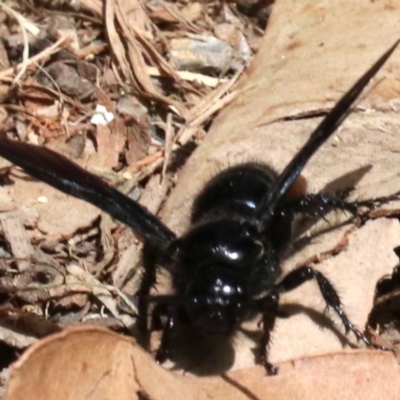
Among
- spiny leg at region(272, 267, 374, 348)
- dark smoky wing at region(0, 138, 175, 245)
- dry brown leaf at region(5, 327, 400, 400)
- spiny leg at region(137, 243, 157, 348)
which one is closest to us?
dry brown leaf at region(5, 327, 400, 400)

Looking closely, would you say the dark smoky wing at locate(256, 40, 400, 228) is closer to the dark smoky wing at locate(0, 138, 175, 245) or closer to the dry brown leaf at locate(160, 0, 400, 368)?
the dry brown leaf at locate(160, 0, 400, 368)

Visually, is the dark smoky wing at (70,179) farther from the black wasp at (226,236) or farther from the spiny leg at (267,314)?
the spiny leg at (267,314)

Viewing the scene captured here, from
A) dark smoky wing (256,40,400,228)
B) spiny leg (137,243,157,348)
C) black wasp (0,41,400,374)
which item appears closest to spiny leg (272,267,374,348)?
black wasp (0,41,400,374)

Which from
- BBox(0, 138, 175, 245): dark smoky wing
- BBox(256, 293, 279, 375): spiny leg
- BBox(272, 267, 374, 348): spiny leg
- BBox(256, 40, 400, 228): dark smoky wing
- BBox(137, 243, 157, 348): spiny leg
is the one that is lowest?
BBox(137, 243, 157, 348): spiny leg

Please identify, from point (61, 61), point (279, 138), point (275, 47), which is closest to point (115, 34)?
point (61, 61)

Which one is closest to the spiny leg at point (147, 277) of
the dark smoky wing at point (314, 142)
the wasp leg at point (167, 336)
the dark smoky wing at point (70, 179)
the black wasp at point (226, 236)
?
the black wasp at point (226, 236)

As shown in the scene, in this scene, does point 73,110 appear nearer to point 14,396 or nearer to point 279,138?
point 279,138
